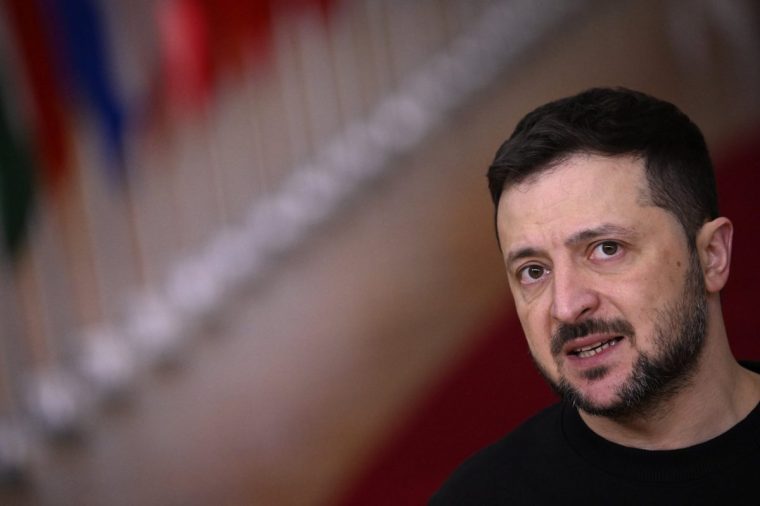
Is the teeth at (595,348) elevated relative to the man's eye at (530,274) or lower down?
lower down

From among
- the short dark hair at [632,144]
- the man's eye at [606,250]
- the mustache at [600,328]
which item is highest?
the short dark hair at [632,144]

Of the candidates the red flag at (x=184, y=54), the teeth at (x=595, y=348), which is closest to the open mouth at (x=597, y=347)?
the teeth at (x=595, y=348)

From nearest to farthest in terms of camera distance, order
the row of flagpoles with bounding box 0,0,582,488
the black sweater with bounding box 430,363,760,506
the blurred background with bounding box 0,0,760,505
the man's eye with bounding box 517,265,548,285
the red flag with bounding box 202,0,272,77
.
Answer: the black sweater with bounding box 430,363,760,506, the man's eye with bounding box 517,265,548,285, the blurred background with bounding box 0,0,760,505, the row of flagpoles with bounding box 0,0,582,488, the red flag with bounding box 202,0,272,77

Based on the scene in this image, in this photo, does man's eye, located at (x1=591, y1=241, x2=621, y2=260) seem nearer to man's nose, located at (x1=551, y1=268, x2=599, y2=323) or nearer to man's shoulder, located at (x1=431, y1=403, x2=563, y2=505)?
man's nose, located at (x1=551, y1=268, x2=599, y2=323)

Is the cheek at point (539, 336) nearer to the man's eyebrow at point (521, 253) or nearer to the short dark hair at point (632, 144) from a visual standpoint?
the man's eyebrow at point (521, 253)

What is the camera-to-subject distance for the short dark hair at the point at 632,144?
1.17m

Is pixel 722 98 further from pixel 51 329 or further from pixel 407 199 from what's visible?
pixel 51 329

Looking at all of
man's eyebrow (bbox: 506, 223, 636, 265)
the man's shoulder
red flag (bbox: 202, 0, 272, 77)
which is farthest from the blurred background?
man's eyebrow (bbox: 506, 223, 636, 265)

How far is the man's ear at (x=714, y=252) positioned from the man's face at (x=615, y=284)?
0.09ft

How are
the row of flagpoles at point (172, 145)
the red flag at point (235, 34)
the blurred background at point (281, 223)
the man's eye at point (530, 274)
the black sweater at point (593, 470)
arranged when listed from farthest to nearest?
the red flag at point (235, 34) < the row of flagpoles at point (172, 145) < the blurred background at point (281, 223) < the man's eye at point (530, 274) < the black sweater at point (593, 470)

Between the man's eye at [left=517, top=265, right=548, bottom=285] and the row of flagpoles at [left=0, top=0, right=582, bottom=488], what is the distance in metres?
1.72

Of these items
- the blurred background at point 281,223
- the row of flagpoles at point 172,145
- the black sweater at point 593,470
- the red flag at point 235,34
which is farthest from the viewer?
the red flag at point 235,34

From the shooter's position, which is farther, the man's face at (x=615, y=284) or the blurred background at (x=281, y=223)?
the blurred background at (x=281, y=223)

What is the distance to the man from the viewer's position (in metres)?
1.15
